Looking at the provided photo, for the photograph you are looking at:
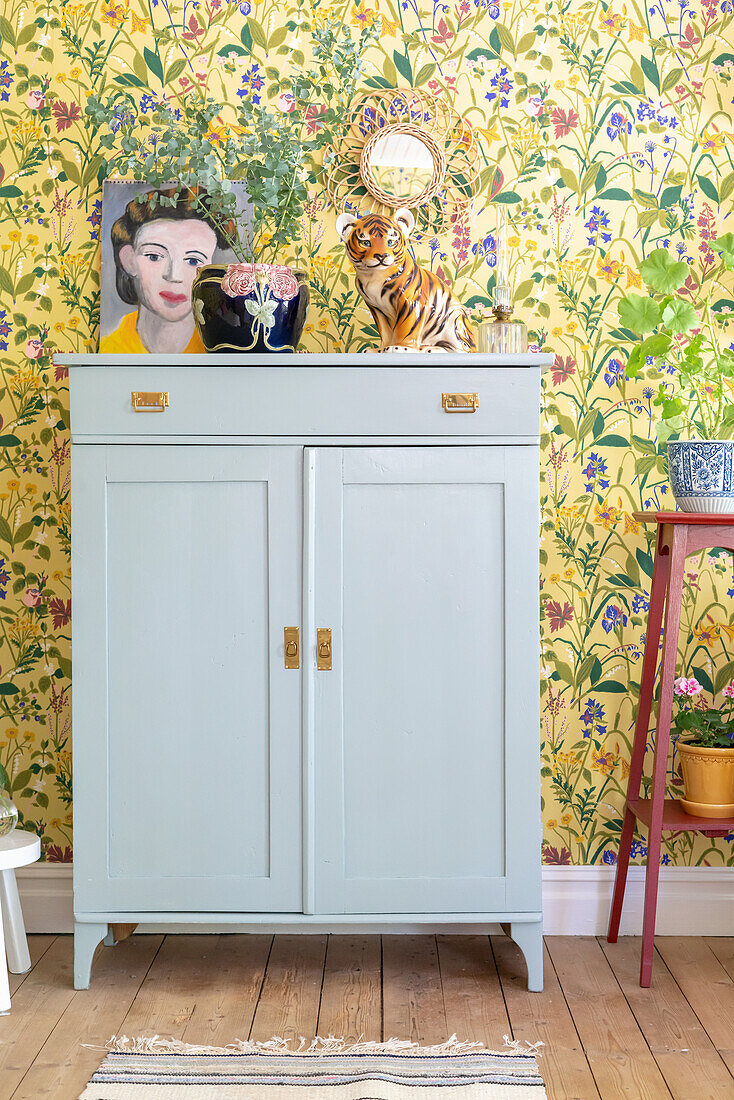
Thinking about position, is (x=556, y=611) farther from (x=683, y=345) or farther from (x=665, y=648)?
(x=683, y=345)

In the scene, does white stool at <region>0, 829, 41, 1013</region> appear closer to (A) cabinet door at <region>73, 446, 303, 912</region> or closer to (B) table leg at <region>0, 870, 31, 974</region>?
(B) table leg at <region>0, 870, 31, 974</region>

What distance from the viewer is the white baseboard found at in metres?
2.37

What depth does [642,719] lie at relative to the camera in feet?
7.51

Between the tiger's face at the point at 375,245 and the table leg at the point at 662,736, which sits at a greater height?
the tiger's face at the point at 375,245

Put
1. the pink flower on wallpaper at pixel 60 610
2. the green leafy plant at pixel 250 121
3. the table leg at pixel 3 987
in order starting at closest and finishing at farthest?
the table leg at pixel 3 987, the green leafy plant at pixel 250 121, the pink flower on wallpaper at pixel 60 610

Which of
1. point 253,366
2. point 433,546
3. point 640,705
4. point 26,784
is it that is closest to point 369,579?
point 433,546

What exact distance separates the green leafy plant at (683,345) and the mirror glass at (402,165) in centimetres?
60

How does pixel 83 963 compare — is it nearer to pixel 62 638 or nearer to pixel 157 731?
pixel 157 731

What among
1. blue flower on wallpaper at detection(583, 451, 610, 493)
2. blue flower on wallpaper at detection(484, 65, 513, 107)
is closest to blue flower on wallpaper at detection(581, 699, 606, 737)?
blue flower on wallpaper at detection(583, 451, 610, 493)

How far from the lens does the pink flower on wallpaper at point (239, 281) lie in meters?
2.00

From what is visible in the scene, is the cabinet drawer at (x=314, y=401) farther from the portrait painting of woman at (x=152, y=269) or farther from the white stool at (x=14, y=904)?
the white stool at (x=14, y=904)

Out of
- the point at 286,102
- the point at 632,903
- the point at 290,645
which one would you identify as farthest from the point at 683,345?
the point at 632,903

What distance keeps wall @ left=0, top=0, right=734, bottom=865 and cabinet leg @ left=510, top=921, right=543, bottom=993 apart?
41cm

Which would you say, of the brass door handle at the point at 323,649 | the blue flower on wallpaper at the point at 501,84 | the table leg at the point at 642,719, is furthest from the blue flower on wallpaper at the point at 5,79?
the table leg at the point at 642,719
